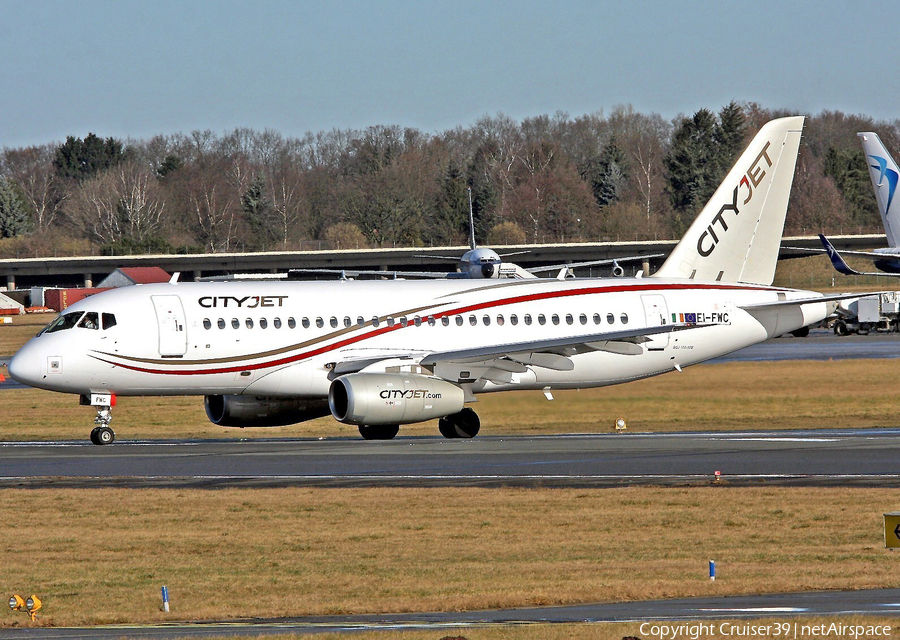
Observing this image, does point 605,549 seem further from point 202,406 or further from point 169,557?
point 202,406

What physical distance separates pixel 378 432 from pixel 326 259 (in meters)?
107

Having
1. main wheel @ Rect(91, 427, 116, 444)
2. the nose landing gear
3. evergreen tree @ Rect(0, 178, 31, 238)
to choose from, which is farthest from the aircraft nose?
evergreen tree @ Rect(0, 178, 31, 238)

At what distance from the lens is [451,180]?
17188cm

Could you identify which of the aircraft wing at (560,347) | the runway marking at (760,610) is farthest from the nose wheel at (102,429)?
the runway marking at (760,610)

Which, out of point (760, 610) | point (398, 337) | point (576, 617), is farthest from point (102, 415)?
point (760, 610)

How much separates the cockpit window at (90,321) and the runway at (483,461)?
10.1ft

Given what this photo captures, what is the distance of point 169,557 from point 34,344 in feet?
53.7

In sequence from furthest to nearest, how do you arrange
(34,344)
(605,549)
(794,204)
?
(794,204) < (34,344) < (605,549)

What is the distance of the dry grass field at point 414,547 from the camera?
15344 mm

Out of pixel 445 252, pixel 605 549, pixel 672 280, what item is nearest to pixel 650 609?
pixel 605 549

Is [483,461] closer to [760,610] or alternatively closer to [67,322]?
[67,322]

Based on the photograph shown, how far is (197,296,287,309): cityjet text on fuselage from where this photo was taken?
34531mm

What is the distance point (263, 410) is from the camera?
35188mm

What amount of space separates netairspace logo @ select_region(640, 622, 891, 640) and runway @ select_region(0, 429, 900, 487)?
12354 millimetres
